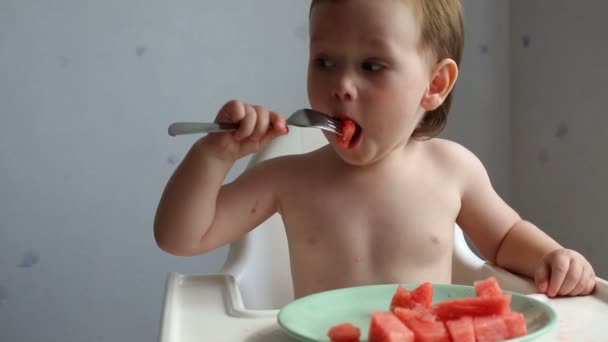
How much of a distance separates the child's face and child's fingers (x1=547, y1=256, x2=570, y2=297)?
0.23 meters

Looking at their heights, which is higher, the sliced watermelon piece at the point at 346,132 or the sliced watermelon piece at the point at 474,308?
the sliced watermelon piece at the point at 346,132

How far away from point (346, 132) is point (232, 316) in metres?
0.23

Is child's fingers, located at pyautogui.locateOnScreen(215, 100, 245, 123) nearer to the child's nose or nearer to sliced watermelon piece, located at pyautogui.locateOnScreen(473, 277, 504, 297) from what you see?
the child's nose

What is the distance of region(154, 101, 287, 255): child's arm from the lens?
677mm

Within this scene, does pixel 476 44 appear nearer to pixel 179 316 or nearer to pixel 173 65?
pixel 173 65

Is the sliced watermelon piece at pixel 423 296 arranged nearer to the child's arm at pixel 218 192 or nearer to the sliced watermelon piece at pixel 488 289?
the sliced watermelon piece at pixel 488 289

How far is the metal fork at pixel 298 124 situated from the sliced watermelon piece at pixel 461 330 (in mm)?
250

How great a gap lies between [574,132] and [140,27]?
2.76 feet

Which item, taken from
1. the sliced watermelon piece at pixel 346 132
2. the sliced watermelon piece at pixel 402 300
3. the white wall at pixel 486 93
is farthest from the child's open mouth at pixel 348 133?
the white wall at pixel 486 93

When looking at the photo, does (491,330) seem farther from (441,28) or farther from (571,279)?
(441,28)

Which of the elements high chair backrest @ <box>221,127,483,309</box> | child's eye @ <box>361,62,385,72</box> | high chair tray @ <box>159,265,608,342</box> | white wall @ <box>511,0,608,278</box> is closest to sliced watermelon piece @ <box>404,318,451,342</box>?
high chair tray @ <box>159,265,608,342</box>

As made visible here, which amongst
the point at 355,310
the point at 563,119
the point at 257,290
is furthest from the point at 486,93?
the point at 355,310

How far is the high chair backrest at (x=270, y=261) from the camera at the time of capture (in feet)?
3.13

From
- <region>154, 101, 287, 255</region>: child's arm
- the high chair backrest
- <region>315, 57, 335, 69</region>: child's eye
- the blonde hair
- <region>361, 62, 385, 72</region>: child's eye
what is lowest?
the high chair backrest
